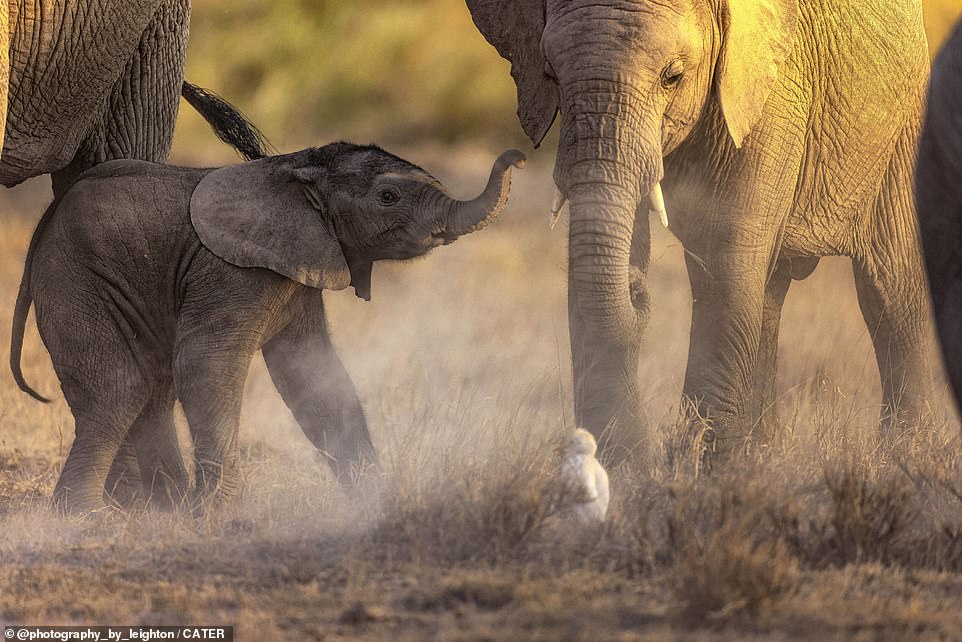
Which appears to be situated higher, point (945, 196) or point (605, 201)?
point (605, 201)

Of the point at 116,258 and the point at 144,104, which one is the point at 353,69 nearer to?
the point at 144,104

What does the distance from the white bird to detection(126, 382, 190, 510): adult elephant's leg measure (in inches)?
75.6

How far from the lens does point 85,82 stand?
6.80 metres

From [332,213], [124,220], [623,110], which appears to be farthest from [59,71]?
[623,110]

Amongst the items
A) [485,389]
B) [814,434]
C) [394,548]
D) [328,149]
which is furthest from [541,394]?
[394,548]

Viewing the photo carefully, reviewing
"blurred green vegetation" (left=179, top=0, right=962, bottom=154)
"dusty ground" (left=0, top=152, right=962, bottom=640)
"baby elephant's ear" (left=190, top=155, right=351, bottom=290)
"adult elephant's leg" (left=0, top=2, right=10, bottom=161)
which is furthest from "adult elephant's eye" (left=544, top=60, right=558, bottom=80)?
"blurred green vegetation" (left=179, top=0, right=962, bottom=154)

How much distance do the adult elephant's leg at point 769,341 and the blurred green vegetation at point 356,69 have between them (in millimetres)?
10378

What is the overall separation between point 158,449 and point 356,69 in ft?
42.1

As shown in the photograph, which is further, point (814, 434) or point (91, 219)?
point (814, 434)

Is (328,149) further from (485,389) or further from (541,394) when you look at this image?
(541,394)

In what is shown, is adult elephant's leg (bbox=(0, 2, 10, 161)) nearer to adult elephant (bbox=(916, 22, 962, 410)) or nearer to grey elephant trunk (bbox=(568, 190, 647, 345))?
grey elephant trunk (bbox=(568, 190, 647, 345))

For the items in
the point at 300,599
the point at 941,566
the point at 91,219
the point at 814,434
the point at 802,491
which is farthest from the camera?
the point at 814,434

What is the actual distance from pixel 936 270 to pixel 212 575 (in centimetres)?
225

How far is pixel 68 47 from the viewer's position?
666 centimetres
